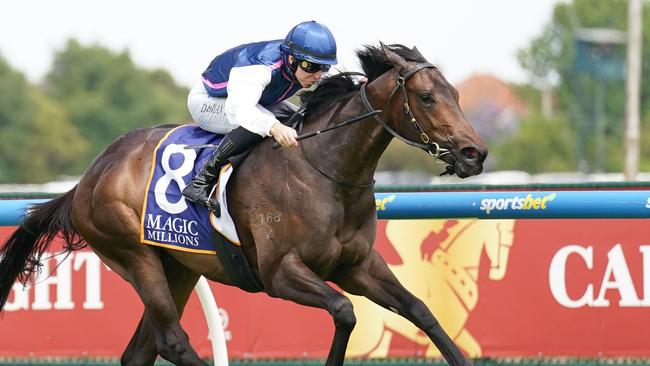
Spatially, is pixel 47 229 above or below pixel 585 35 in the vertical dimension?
above

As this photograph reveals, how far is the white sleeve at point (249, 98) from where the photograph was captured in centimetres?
612

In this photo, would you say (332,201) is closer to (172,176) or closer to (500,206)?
(172,176)

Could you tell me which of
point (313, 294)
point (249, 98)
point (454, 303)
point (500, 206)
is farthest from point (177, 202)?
point (454, 303)

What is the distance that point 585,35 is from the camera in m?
40.4

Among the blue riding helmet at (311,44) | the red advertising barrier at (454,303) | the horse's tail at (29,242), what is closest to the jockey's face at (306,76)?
the blue riding helmet at (311,44)

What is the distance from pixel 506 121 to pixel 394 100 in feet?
329

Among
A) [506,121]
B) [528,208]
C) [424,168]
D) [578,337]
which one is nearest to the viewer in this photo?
[528,208]

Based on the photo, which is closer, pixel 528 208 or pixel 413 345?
pixel 528 208

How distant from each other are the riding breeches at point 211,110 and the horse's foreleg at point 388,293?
1.00m

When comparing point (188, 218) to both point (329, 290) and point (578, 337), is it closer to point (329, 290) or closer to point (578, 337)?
point (329, 290)

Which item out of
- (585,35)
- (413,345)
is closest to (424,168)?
(585,35)

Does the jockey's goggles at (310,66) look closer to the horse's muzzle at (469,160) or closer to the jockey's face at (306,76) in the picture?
the jockey's face at (306,76)

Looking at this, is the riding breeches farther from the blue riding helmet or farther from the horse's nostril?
the horse's nostril

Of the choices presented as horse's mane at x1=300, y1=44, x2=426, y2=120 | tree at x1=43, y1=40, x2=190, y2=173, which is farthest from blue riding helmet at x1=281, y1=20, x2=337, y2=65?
tree at x1=43, y1=40, x2=190, y2=173
